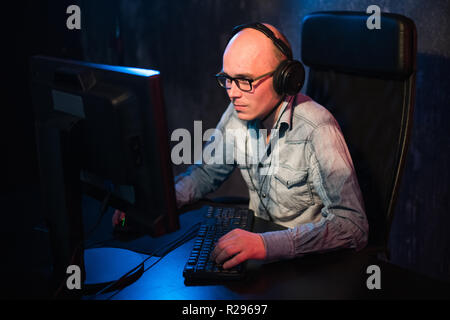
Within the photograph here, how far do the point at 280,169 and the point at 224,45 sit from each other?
115 cm

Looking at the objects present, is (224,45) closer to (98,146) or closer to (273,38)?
(273,38)

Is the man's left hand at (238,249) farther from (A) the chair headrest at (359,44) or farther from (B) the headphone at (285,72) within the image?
(A) the chair headrest at (359,44)

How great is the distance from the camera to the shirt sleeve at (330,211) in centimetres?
102

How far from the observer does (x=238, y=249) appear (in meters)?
0.97

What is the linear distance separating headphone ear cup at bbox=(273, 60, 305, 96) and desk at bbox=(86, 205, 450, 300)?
457 mm

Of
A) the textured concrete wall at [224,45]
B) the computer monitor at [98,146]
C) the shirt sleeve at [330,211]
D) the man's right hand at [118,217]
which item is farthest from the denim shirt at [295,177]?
the textured concrete wall at [224,45]

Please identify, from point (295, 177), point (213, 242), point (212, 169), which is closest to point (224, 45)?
point (212, 169)

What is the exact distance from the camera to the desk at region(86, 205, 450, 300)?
89cm

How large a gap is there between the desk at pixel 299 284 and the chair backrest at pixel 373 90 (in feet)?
1.07

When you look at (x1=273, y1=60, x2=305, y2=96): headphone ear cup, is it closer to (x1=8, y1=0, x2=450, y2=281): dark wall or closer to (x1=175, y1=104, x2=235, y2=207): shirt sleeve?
(x1=175, y1=104, x2=235, y2=207): shirt sleeve

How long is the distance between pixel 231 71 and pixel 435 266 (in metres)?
1.23

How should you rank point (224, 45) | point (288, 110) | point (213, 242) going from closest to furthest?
point (213, 242) < point (288, 110) < point (224, 45)

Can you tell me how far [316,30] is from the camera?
4.67ft
